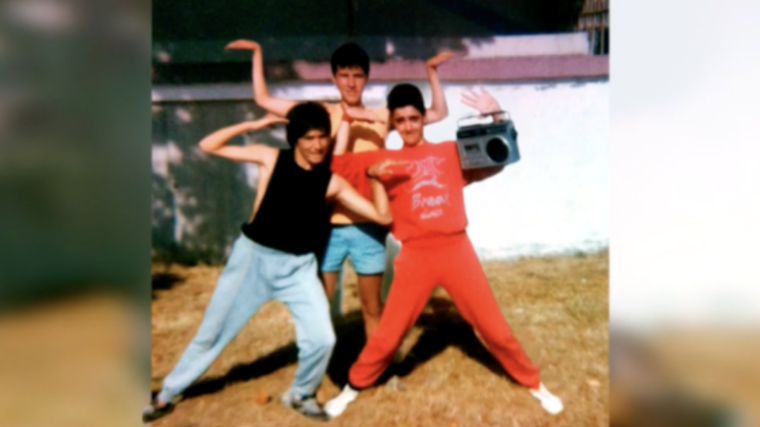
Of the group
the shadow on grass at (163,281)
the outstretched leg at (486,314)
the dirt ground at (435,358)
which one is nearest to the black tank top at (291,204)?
the dirt ground at (435,358)

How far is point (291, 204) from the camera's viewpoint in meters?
2.88

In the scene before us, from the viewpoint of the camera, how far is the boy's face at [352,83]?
9.87ft

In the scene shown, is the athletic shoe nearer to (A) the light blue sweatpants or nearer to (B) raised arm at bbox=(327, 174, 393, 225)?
(A) the light blue sweatpants

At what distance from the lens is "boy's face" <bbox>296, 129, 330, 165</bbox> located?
2881 mm

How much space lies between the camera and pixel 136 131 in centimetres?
333

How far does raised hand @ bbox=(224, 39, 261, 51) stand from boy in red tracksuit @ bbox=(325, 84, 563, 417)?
679 millimetres

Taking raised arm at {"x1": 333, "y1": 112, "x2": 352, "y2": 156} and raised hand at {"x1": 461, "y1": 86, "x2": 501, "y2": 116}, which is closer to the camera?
raised arm at {"x1": 333, "y1": 112, "x2": 352, "y2": 156}

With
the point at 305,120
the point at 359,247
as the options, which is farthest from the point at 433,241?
the point at 305,120

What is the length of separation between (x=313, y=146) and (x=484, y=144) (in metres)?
0.88

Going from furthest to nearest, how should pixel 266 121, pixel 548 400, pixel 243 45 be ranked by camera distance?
pixel 243 45, pixel 266 121, pixel 548 400

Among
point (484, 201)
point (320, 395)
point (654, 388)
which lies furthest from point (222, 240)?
point (654, 388)

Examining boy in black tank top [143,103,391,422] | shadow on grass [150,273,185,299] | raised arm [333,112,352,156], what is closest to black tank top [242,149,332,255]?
boy in black tank top [143,103,391,422]

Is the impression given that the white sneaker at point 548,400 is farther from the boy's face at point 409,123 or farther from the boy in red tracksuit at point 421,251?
the boy's face at point 409,123

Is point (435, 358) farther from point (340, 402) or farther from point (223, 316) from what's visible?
point (223, 316)
